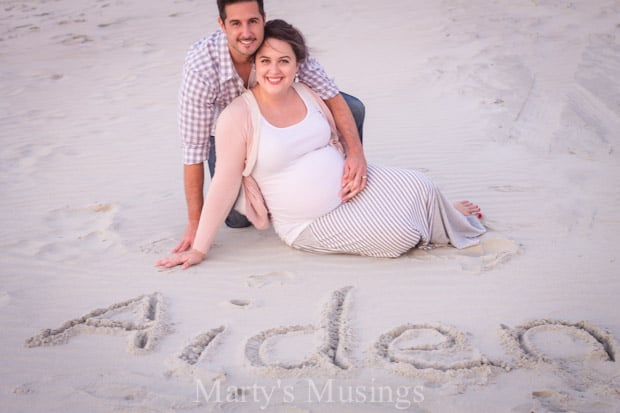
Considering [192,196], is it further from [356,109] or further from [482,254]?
[482,254]

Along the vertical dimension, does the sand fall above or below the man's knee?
below

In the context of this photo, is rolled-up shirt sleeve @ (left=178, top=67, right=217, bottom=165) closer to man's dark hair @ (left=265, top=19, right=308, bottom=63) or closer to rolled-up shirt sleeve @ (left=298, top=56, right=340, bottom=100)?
man's dark hair @ (left=265, top=19, right=308, bottom=63)

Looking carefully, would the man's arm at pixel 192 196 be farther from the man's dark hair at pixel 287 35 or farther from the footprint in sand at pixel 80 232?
the man's dark hair at pixel 287 35

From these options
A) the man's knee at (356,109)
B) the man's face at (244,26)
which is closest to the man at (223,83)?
the man's face at (244,26)

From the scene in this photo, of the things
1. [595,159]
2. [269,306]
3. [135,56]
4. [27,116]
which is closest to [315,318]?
[269,306]

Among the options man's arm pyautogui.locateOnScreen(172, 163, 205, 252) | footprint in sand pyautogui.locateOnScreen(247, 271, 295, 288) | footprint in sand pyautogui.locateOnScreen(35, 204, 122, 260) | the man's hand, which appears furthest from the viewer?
footprint in sand pyautogui.locateOnScreen(35, 204, 122, 260)

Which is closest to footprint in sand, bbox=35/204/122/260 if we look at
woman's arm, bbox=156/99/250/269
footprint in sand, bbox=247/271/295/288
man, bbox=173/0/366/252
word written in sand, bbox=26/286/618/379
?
woman's arm, bbox=156/99/250/269

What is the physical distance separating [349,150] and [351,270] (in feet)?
2.58

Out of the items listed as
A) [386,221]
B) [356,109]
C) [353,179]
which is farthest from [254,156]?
[356,109]

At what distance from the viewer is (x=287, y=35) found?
13.1 feet

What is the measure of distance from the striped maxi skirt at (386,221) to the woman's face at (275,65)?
0.83 metres

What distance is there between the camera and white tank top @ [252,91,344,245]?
13.3 ft

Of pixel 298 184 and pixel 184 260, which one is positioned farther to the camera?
pixel 184 260

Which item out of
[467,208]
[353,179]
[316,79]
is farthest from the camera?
[467,208]
